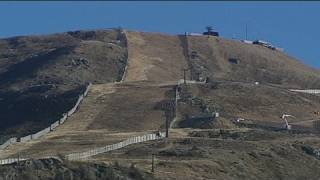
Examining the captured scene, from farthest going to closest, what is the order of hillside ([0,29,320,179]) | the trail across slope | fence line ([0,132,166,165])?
the trail across slope → fence line ([0,132,166,165]) → hillside ([0,29,320,179])

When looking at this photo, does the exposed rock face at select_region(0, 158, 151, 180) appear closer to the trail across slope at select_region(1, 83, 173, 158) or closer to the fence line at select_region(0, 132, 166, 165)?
the fence line at select_region(0, 132, 166, 165)

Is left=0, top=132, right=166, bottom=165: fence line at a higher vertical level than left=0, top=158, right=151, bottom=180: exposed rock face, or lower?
higher

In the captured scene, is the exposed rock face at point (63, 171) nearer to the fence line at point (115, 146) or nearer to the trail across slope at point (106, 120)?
the fence line at point (115, 146)

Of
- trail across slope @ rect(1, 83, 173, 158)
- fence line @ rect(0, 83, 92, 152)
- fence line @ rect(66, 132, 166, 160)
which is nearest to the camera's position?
fence line @ rect(66, 132, 166, 160)

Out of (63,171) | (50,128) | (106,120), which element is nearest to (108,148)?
(63,171)

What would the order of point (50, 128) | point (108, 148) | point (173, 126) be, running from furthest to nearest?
point (173, 126), point (50, 128), point (108, 148)

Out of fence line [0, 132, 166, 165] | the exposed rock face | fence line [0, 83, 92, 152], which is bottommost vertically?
the exposed rock face

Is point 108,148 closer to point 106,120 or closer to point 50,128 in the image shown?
point 50,128

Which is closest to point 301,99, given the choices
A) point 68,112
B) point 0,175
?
point 68,112

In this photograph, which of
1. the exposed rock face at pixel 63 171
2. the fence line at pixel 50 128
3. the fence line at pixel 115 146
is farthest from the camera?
the fence line at pixel 50 128

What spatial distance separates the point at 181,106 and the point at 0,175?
7240 cm

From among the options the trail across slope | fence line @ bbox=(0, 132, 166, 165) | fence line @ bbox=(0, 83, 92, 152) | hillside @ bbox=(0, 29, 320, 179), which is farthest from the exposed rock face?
fence line @ bbox=(0, 83, 92, 152)

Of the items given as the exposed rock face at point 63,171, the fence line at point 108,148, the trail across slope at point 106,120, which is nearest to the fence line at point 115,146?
the fence line at point 108,148

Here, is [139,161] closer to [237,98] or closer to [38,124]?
[38,124]
